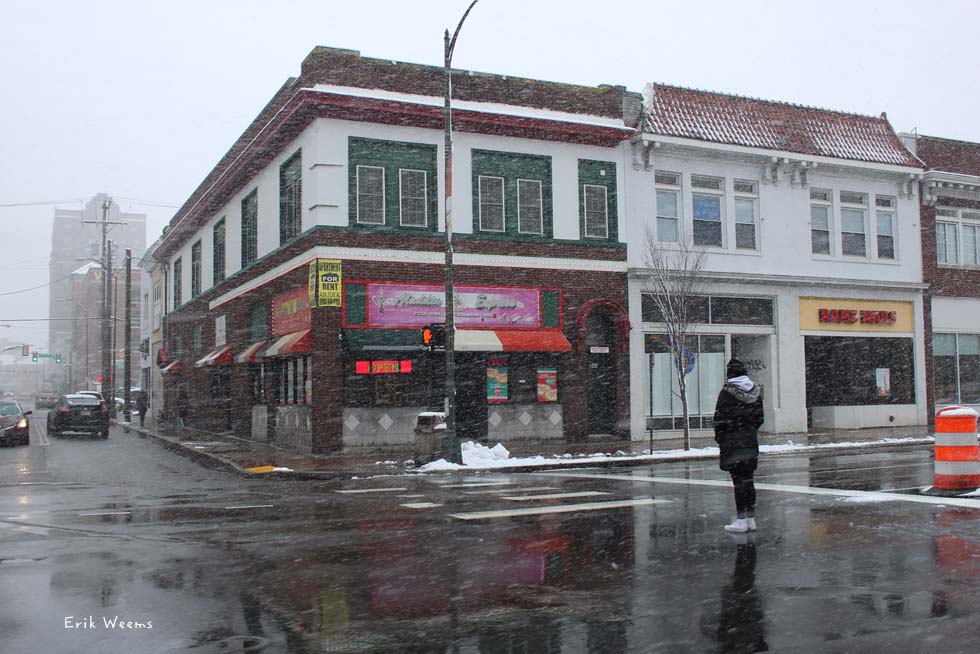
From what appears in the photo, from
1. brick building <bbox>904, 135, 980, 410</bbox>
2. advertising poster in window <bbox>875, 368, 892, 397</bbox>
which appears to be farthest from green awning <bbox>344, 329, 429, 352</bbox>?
brick building <bbox>904, 135, 980, 410</bbox>

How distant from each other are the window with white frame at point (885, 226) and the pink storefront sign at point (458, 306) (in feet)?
41.0

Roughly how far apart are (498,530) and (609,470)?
8057 millimetres

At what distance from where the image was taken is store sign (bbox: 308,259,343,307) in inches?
823

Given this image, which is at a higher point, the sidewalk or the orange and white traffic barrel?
the orange and white traffic barrel

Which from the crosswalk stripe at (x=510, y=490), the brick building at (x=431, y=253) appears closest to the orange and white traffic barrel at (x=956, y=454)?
the crosswalk stripe at (x=510, y=490)

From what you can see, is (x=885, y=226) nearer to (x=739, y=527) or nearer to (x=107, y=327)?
(x=739, y=527)

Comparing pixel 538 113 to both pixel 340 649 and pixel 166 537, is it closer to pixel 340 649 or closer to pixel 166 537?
pixel 166 537

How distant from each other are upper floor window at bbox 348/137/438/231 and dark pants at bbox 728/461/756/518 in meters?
14.5

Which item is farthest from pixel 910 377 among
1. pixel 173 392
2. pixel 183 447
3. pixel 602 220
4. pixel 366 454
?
pixel 173 392

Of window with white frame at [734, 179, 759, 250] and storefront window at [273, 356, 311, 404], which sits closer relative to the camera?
storefront window at [273, 356, 311, 404]

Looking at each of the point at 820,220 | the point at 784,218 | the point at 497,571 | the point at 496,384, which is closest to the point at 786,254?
the point at 784,218

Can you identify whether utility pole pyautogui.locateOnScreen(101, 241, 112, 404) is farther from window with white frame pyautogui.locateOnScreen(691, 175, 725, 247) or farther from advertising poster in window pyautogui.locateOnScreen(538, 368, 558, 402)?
window with white frame pyautogui.locateOnScreen(691, 175, 725, 247)

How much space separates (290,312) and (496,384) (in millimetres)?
6000

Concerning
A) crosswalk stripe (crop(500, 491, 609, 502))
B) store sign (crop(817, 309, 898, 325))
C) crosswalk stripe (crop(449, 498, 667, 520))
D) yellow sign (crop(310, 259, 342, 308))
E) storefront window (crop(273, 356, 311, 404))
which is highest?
yellow sign (crop(310, 259, 342, 308))
